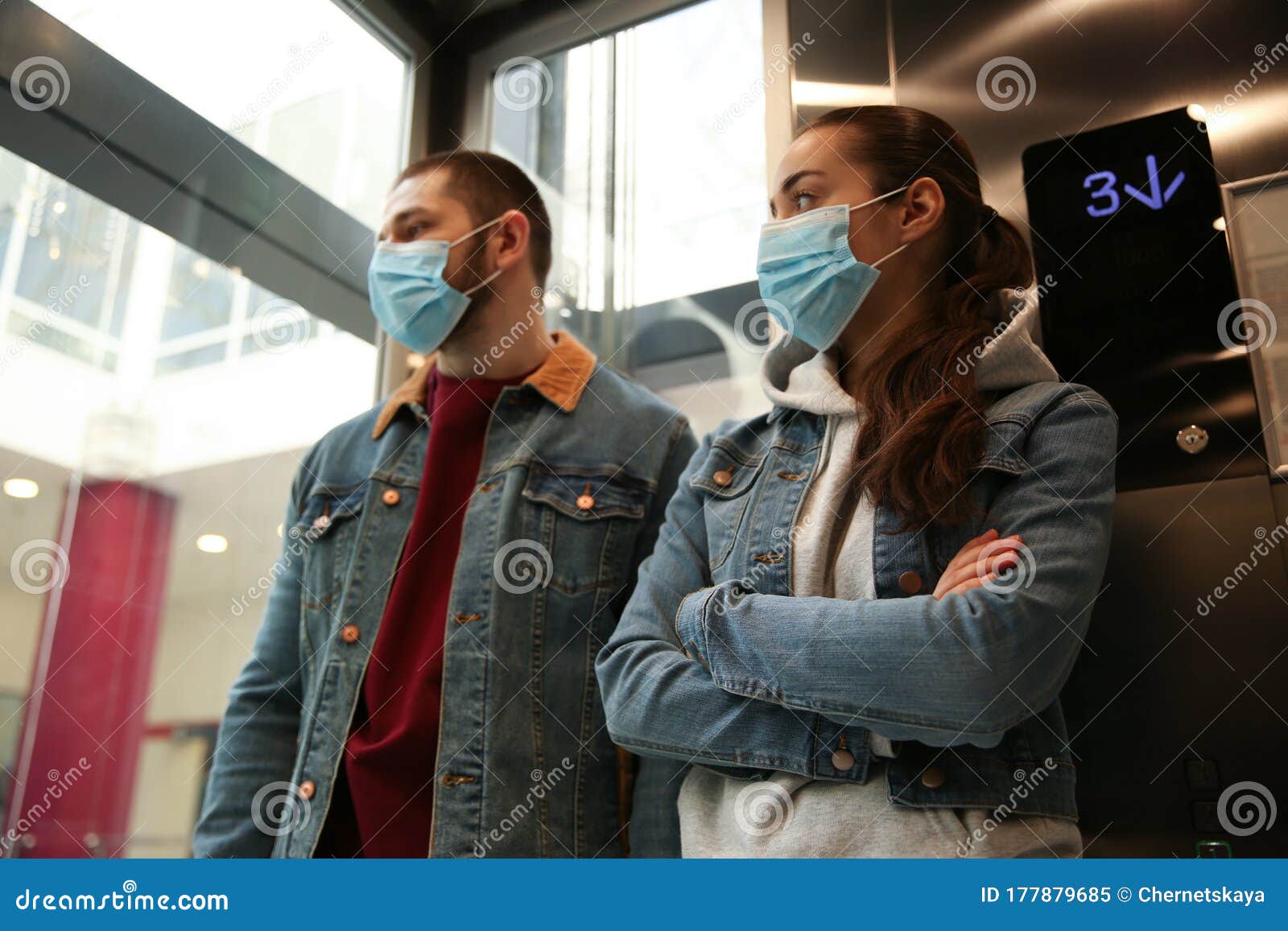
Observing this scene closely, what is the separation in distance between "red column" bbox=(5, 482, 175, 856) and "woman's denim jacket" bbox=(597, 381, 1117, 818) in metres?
1.24

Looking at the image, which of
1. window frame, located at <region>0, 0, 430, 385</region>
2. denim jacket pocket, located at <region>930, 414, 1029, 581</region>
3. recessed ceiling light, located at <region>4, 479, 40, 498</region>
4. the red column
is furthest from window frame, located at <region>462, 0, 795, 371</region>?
recessed ceiling light, located at <region>4, 479, 40, 498</region>

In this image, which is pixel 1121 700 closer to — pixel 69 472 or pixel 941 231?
pixel 941 231

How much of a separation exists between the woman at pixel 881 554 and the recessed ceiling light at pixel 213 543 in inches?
46.0

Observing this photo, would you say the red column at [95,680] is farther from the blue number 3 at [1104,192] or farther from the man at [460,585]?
the blue number 3 at [1104,192]

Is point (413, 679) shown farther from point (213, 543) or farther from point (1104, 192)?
point (1104, 192)

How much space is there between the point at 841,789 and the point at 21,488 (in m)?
1.69

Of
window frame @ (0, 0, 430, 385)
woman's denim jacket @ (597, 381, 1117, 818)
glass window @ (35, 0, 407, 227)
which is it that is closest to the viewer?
woman's denim jacket @ (597, 381, 1117, 818)

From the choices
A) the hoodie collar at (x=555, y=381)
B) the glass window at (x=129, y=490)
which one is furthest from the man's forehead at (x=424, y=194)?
the glass window at (x=129, y=490)

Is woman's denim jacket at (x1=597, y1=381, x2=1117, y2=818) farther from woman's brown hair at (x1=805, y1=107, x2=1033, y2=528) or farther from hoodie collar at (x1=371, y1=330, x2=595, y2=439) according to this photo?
hoodie collar at (x1=371, y1=330, x2=595, y2=439)

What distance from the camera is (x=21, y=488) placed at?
6.93ft

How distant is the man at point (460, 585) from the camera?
170cm

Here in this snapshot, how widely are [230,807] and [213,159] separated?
1401 mm

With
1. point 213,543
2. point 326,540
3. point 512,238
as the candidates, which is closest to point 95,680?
point 213,543

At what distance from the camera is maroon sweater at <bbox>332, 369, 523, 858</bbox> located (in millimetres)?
1712
